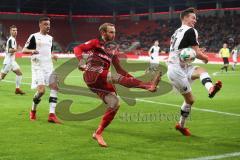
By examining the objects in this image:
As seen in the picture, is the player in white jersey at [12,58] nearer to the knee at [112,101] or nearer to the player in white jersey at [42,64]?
the player in white jersey at [42,64]

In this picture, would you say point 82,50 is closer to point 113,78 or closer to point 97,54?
point 97,54

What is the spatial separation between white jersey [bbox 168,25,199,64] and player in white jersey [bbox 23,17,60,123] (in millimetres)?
3199

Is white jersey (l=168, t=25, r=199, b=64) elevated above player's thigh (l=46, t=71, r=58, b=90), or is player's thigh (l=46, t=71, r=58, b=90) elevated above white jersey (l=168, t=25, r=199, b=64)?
white jersey (l=168, t=25, r=199, b=64)

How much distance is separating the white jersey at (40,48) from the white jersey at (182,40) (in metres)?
3.48

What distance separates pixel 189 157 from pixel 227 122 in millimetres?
3723

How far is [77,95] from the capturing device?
52.5 feet

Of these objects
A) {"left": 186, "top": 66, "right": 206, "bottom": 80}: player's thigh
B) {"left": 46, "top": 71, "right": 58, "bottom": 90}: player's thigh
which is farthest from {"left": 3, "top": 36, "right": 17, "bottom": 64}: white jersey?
{"left": 186, "top": 66, "right": 206, "bottom": 80}: player's thigh

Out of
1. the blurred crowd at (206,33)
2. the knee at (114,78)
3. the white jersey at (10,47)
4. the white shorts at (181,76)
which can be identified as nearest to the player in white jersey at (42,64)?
the knee at (114,78)

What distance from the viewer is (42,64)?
1077 centimetres

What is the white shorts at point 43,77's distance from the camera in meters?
10.5

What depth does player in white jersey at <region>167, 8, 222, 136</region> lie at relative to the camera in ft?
27.2

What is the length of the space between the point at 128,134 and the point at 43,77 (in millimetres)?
2868

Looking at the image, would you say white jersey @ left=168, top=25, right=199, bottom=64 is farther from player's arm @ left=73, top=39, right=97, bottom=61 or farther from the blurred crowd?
the blurred crowd

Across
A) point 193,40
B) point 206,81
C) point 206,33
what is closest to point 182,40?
point 193,40
